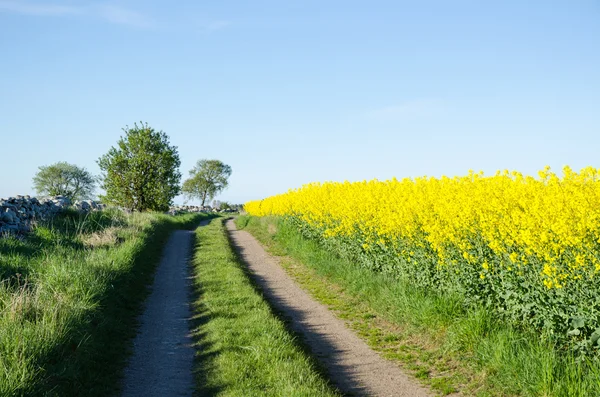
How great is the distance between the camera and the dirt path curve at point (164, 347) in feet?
23.4

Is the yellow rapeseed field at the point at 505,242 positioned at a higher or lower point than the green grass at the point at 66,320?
higher

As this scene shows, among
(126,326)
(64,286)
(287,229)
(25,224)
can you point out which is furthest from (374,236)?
(25,224)

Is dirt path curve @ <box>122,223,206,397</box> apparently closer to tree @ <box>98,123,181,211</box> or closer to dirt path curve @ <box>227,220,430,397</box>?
dirt path curve @ <box>227,220,430,397</box>

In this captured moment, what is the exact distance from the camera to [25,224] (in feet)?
62.1

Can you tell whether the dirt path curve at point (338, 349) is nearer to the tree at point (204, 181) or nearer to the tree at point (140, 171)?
the tree at point (140, 171)

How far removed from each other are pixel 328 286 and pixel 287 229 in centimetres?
1110

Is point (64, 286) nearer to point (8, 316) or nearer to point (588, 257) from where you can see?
point (8, 316)

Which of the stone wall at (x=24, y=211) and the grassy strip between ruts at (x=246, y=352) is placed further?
the stone wall at (x=24, y=211)

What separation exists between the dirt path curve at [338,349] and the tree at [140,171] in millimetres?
26286

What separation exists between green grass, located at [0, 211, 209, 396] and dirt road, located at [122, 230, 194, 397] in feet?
0.90

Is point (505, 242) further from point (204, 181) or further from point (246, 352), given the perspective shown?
point (204, 181)

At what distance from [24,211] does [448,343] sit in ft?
62.8

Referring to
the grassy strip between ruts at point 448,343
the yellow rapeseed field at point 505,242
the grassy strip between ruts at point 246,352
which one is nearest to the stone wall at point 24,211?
the grassy strip between ruts at point 246,352

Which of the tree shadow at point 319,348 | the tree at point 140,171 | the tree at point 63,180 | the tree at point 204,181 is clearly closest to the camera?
the tree shadow at point 319,348
